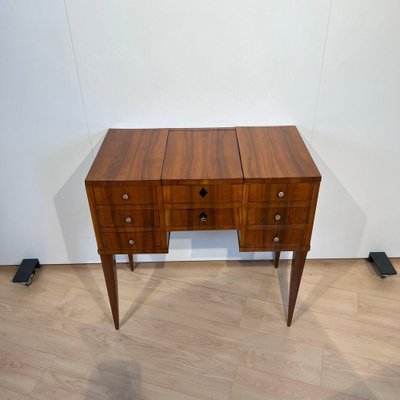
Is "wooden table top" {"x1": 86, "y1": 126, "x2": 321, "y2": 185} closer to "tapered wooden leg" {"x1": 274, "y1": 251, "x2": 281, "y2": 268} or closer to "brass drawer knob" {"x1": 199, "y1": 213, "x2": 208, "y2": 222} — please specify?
"brass drawer knob" {"x1": 199, "y1": 213, "x2": 208, "y2": 222}

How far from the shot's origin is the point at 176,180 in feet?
3.80

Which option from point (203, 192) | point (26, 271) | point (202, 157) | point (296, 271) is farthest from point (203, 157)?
point (26, 271)

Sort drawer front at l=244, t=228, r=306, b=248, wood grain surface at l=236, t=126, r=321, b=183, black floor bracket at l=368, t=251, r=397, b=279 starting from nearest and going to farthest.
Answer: wood grain surface at l=236, t=126, r=321, b=183 < drawer front at l=244, t=228, r=306, b=248 < black floor bracket at l=368, t=251, r=397, b=279

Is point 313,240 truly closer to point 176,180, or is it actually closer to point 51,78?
point 176,180

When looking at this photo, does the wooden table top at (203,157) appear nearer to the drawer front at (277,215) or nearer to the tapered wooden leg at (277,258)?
the drawer front at (277,215)

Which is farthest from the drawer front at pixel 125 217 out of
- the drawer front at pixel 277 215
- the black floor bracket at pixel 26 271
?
the black floor bracket at pixel 26 271

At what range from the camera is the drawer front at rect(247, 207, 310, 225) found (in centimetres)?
122

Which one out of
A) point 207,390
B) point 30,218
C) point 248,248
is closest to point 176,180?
point 248,248

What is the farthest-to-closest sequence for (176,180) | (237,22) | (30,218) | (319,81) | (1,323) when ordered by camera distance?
(30,218), (1,323), (319,81), (237,22), (176,180)

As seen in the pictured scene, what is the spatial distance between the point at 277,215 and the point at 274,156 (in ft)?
0.64

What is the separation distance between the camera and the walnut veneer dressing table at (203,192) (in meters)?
1.17

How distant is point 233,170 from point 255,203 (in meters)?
0.12

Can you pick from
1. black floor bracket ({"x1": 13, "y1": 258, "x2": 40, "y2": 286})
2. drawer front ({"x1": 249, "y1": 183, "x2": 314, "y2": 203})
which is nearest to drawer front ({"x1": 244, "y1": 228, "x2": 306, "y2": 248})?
drawer front ({"x1": 249, "y1": 183, "x2": 314, "y2": 203})

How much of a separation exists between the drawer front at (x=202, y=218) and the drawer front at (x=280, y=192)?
84 millimetres
